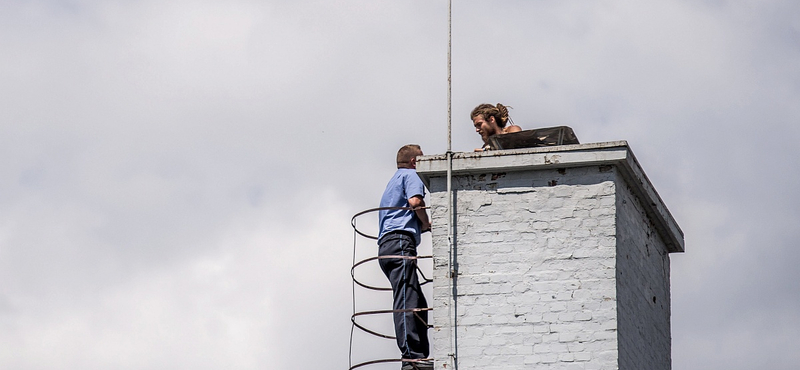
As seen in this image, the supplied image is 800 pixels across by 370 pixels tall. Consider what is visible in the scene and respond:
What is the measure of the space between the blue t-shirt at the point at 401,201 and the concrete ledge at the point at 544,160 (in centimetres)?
25

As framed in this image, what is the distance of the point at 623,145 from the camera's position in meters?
13.4

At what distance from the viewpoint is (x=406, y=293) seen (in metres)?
13.8

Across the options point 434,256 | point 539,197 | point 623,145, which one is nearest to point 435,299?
point 434,256

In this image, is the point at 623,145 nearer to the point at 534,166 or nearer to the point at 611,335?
the point at 534,166

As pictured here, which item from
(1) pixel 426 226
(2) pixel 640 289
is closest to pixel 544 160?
(1) pixel 426 226

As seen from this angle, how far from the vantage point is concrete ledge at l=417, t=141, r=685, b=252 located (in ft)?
44.0

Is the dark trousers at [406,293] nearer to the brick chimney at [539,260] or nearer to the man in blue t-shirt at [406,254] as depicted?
the man in blue t-shirt at [406,254]

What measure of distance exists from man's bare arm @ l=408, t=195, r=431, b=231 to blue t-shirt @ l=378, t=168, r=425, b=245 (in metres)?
0.05

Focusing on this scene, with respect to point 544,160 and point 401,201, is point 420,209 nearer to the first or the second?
point 401,201

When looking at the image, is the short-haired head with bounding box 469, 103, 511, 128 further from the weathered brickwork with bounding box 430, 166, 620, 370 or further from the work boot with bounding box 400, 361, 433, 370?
the work boot with bounding box 400, 361, 433, 370

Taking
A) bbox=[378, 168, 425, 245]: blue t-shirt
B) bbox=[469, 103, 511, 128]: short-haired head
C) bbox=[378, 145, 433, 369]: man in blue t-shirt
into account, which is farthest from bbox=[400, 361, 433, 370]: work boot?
bbox=[469, 103, 511, 128]: short-haired head

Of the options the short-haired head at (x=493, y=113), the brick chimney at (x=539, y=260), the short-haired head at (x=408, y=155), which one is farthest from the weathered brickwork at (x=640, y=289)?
the short-haired head at (x=408, y=155)

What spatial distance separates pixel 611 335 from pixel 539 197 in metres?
1.45

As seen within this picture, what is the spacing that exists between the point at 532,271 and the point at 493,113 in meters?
2.11
